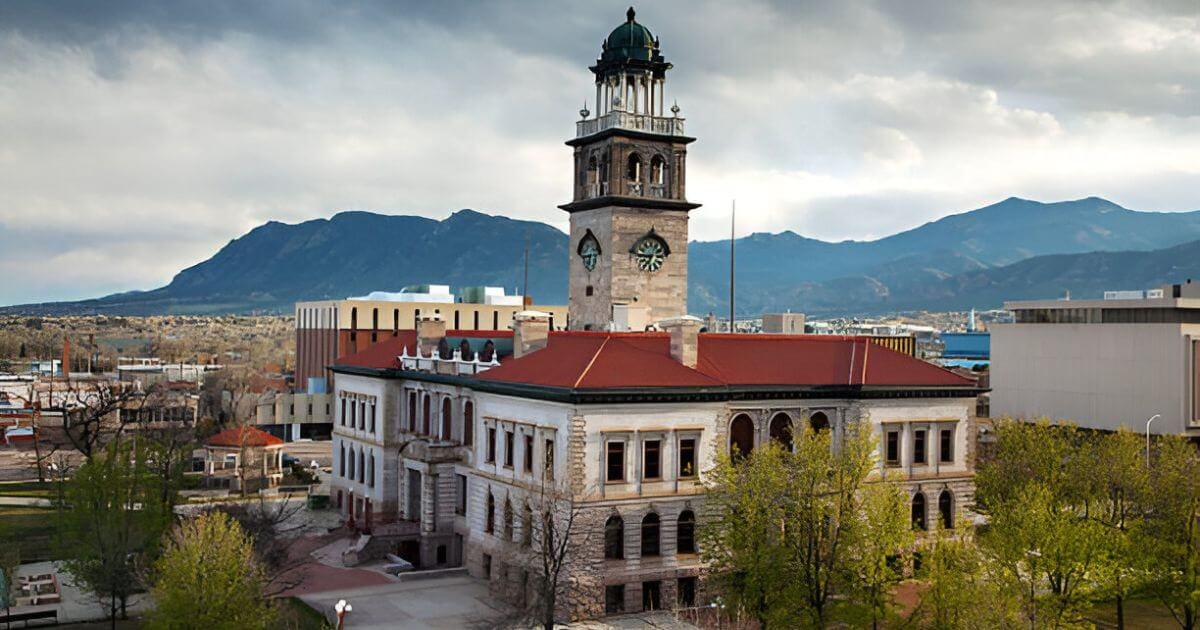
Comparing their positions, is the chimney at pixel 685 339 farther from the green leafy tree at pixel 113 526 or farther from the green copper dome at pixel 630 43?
the green leafy tree at pixel 113 526

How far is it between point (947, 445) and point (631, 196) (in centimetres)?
2262

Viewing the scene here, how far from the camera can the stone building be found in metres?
52.9

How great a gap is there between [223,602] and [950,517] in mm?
38725

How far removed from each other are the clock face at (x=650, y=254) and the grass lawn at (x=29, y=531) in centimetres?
3487

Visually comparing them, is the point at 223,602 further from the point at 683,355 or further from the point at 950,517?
the point at 950,517

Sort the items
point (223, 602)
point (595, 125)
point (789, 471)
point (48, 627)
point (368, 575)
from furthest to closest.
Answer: point (595, 125)
point (368, 575)
point (48, 627)
point (789, 471)
point (223, 602)

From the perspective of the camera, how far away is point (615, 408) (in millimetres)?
52719

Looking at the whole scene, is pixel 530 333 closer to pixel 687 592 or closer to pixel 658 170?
pixel 658 170

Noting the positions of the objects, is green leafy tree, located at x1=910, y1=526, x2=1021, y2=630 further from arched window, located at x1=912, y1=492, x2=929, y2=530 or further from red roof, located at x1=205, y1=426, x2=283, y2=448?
red roof, located at x1=205, y1=426, x2=283, y2=448

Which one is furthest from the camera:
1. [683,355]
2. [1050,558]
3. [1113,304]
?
[1113,304]

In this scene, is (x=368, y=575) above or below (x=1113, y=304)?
below

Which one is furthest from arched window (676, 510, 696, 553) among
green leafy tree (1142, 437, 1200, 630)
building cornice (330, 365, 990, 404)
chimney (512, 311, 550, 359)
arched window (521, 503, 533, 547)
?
green leafy tree (1142, 437, 1200, 630)

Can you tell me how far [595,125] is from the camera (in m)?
69.4

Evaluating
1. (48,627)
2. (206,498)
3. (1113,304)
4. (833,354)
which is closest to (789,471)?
(833,354)
